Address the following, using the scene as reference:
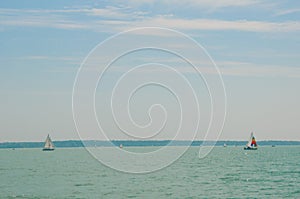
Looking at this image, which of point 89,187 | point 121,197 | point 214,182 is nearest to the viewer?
point 121,197

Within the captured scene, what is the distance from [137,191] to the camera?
67.6 meters

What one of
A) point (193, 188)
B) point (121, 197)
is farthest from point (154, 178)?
point (121, 197)

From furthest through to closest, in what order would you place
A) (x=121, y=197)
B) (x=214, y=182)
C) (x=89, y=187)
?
(x=214, y=182) < (x=89, y=187) < (x=121, y=197)

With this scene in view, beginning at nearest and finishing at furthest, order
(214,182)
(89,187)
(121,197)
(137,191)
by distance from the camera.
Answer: (121,197) < (137,191) < (89,187) < (214,182)

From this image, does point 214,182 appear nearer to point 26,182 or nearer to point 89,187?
point 89,187

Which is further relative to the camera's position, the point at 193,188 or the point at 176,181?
the point at 176,181

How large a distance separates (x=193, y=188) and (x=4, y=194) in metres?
21.9

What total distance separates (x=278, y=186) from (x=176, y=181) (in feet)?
45.6

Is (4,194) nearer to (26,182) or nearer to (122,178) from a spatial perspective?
(26,182)

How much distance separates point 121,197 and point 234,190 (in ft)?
50.8

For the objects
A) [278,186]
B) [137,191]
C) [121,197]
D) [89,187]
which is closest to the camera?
[121,197]

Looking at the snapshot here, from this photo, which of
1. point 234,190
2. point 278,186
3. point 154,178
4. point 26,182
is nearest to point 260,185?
point 278,186

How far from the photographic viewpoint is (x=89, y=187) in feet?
236

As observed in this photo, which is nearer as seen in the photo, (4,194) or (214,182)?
(4,194)
